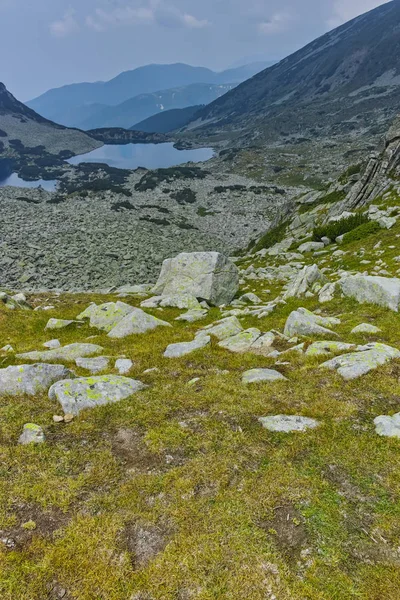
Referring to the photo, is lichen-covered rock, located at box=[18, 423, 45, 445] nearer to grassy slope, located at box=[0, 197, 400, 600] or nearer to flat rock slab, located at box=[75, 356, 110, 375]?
grassy slope, located at box=[0, 197, 400, 600]

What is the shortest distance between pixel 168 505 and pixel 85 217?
67.8 m

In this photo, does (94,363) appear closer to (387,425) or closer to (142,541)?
(142,541)

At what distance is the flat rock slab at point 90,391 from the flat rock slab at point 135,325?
5507mm

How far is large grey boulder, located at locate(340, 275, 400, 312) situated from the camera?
1385 centimetres

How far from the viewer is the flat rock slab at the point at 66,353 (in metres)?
11.9

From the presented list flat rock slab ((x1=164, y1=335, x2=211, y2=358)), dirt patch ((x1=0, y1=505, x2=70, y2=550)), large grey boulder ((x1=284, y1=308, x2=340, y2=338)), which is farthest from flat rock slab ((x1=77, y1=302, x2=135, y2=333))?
dirt patch ((x1=0, y1=505, x2=70, y2=550))

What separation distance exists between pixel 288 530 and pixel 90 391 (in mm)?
5533

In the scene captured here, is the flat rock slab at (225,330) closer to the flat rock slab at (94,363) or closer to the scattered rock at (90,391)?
the flat rock slab at (94,363)

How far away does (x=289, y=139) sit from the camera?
646 feet

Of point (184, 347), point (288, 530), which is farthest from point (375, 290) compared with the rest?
point (288, 530)

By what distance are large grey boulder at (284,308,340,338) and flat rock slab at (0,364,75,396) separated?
784cm

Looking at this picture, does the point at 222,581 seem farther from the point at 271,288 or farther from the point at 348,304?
the point at 271,288

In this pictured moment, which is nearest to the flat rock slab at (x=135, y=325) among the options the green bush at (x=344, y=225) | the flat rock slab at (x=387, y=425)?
the flat rock slab at (x=387, y=425)

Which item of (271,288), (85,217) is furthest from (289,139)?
(271,288)
